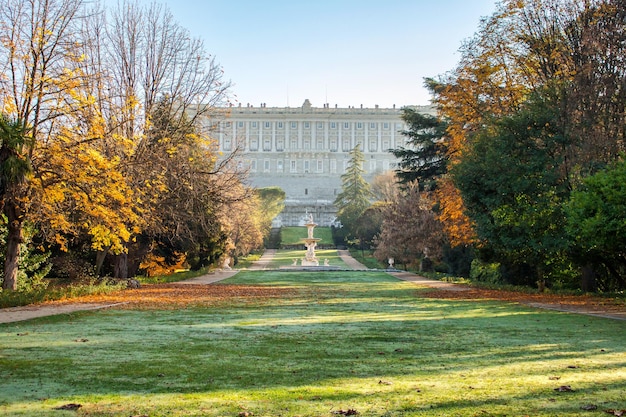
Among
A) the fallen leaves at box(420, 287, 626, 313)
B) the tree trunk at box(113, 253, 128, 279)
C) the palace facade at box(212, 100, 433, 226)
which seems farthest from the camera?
the palace facade at box(212, 100, 433, 226)

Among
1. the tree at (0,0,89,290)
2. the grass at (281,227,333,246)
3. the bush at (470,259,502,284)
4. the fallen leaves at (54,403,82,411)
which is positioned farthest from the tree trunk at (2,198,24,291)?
the grass at (281,227,333,246)

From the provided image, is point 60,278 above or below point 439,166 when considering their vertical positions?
below

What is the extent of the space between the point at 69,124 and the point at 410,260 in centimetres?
2520

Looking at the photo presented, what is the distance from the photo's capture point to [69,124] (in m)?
16.3

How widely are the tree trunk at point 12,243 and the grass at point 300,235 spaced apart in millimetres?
52987

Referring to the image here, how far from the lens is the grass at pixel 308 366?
453 cm

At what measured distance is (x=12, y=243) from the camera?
14742 mm

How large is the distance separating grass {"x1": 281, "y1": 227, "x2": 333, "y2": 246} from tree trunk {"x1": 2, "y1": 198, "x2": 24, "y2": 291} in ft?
174

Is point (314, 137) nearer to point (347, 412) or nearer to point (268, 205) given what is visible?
point (268, 205)

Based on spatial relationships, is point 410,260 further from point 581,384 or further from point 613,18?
point 581,384

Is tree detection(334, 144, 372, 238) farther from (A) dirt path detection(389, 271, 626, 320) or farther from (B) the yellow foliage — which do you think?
(A) dirt path detection(389, 271, 626, 320)

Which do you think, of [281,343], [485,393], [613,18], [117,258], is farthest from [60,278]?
[485,393]

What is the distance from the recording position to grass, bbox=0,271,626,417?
14.9 ft

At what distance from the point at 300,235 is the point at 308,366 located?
68295mm
